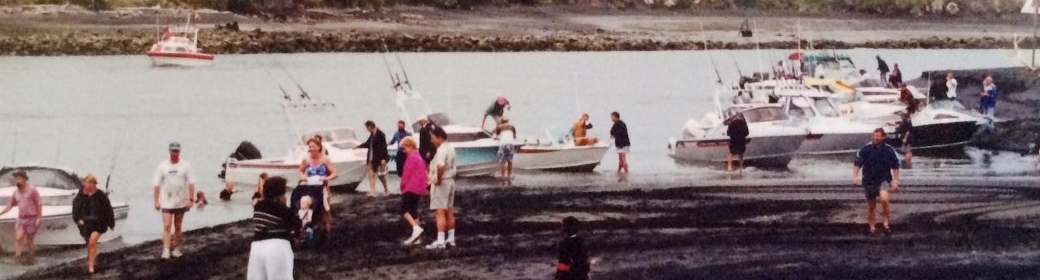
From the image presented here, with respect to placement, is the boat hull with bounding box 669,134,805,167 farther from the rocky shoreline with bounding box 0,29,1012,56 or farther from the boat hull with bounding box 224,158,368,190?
the boat hull with bounding box 224,158,368,190

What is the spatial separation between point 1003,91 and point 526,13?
14.1 feet

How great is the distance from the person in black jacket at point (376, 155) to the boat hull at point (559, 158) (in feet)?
4.84

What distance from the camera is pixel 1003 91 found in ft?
39.9

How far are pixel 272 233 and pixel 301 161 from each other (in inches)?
143

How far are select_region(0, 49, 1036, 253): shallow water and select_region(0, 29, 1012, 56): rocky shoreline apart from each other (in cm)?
9

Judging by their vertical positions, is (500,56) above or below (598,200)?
above

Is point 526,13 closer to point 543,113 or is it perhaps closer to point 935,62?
point 543,113

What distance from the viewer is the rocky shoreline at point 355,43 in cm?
941

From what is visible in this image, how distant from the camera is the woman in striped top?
700cm

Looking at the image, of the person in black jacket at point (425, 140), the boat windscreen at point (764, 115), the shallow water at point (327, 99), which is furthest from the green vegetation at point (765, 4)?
the boat windscreen at point (764, 115)

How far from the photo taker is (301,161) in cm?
1065

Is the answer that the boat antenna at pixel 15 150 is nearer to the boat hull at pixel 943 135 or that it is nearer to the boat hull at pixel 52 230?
the boat hull at pixel 52 230

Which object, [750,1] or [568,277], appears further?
[750,1]

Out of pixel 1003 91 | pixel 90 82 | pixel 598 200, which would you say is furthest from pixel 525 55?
pixel 1003 91
